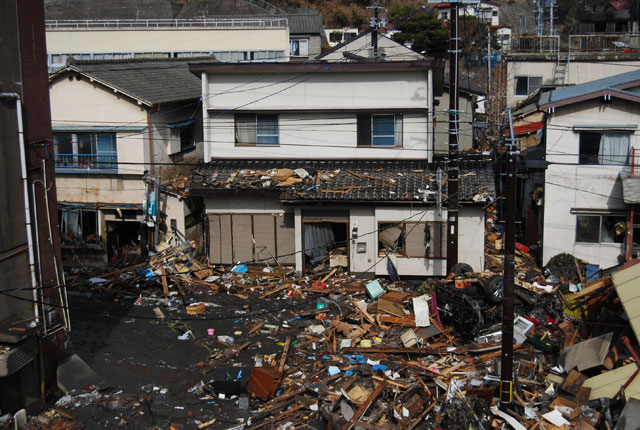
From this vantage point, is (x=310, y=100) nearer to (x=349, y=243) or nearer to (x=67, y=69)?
A: (x=349, y=243)

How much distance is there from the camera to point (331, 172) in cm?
2238

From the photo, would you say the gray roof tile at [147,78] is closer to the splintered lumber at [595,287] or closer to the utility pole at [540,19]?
the splintered lumber at [595,287]

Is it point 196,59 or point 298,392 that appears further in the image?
point 196,59

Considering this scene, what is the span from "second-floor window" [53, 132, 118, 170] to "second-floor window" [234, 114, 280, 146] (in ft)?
15.2

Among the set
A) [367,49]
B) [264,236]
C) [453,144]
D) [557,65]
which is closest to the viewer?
[453,144]

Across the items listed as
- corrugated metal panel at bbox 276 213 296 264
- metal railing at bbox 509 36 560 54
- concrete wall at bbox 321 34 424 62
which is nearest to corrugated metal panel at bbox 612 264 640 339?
corrugated metal panel at bbox 276 213 296 264

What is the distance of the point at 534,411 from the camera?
13328 mm

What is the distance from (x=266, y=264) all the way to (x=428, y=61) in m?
9.19

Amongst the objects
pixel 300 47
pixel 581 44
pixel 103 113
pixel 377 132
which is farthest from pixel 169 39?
pixel 581 44

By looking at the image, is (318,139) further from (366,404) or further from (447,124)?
(366,404)

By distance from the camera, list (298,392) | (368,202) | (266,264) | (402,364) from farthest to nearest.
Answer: (266,264) < (368,202) < (402,364) < (298,392)

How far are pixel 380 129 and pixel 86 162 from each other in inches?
436

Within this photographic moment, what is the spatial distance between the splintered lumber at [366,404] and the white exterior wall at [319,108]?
36.0 ft

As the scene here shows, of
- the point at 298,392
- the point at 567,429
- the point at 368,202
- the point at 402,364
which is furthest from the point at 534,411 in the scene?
the point at 368,202
